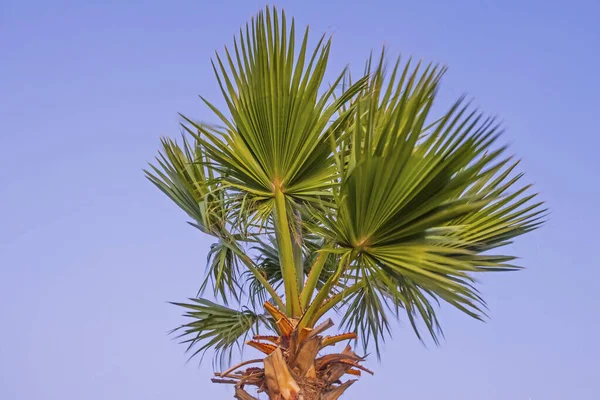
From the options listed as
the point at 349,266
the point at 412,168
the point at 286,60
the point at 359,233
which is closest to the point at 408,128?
the point at 412,168

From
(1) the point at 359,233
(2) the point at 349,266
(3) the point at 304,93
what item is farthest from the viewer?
(3) the point at 304,93

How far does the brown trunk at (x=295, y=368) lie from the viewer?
5.38 metres

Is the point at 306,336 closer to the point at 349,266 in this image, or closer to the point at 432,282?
the point at 349,266

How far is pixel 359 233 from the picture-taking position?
5.05 metres

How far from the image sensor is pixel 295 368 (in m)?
5.46

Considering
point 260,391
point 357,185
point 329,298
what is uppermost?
point 357,185

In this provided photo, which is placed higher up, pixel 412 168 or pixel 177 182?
pixel 177 182

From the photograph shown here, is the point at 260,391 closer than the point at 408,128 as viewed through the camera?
No

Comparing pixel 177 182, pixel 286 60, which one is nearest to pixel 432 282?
pixel 286 60

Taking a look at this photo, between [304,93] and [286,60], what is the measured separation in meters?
0.31

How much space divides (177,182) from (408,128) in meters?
2.76

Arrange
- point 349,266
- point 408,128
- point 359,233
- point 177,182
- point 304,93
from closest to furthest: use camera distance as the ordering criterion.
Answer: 1. point 408,128
2. point 359,233
3. point 349,266
4. point 304,93
5. point 177,182

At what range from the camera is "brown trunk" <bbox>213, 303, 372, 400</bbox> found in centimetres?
538

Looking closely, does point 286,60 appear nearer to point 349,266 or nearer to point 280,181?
point 280,181
